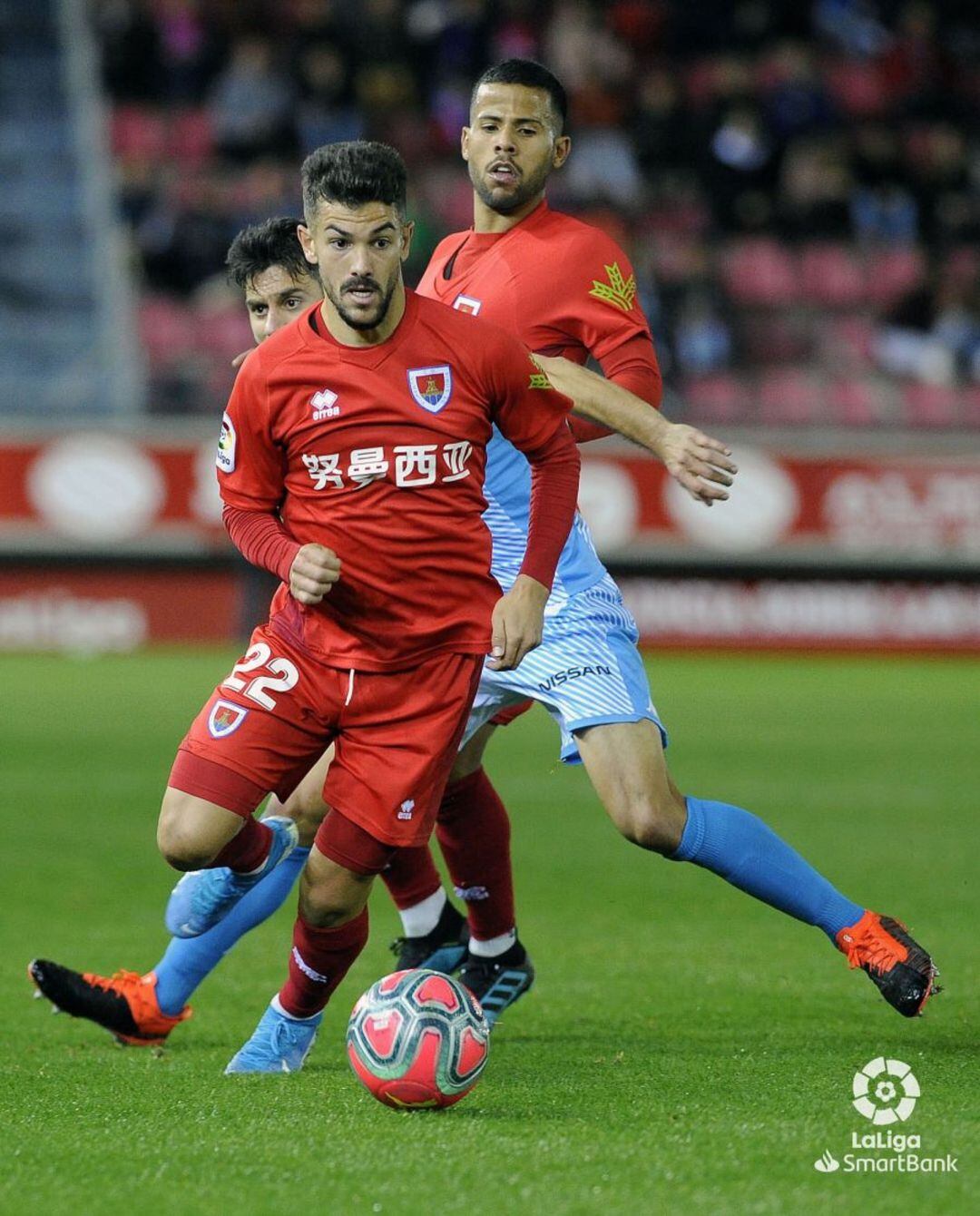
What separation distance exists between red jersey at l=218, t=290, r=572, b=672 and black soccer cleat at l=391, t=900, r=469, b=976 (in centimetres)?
129

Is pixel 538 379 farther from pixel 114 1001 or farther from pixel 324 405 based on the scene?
pixel 114 1001

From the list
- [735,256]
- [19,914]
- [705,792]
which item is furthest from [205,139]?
[19,914]

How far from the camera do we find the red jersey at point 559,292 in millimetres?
4926

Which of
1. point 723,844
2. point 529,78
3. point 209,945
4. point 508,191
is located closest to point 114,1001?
point 209,945

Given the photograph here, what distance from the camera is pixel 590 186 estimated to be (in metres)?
17.9

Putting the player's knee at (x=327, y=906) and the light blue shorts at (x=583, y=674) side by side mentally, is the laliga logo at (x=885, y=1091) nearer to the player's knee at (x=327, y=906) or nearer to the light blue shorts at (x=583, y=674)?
the light blue shorts at (x=583, y=674)

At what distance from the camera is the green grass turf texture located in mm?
3326

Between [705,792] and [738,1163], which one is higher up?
[738,1163]

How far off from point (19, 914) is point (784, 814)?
3.49 metres

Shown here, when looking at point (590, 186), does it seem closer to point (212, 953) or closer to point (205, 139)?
point (205, 139)

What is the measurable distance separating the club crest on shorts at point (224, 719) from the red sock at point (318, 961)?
0.46m

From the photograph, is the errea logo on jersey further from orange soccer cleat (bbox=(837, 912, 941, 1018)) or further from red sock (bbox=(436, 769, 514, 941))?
orange soccer cleat (bbox=(837, 912, 941, 1018))

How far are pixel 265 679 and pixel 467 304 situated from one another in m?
1.22

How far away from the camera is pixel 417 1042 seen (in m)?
3.90
